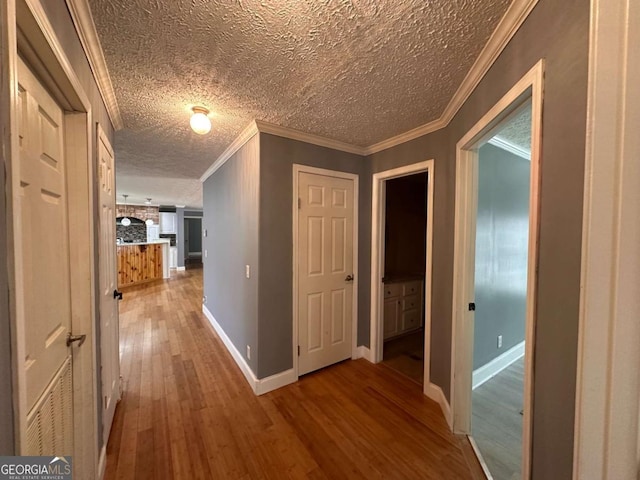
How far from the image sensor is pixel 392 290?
317 cm

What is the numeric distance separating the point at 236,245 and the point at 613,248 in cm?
266

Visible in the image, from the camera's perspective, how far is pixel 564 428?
2.48 ft

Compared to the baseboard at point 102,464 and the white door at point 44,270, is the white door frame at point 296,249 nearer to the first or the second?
the baseboard at point 102,464

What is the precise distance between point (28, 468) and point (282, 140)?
2239 millimetres

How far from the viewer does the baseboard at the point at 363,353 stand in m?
2.74

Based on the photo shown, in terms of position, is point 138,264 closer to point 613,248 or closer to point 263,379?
point 263,379

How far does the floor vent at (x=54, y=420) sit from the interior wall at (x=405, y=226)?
327cm

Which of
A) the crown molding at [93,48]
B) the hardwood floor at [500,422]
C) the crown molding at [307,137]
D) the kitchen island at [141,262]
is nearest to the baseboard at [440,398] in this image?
the hardwood floor at [500,422]

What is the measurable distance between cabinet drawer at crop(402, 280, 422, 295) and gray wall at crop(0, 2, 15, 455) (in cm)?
333

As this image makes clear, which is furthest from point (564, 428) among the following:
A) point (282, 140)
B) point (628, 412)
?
point (282, 140)

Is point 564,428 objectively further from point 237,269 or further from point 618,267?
point 237,269

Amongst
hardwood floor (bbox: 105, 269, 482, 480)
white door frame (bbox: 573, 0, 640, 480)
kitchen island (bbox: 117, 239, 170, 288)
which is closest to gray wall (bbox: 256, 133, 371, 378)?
hardwood floor (bbox: 105, 269, 482, 480)

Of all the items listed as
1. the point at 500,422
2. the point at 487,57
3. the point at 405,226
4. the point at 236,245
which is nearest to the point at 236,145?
the point at 236,245

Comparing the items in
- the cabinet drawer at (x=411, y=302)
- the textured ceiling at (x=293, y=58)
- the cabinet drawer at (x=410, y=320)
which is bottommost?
the cabinet drawer at (x=410, y=320)
